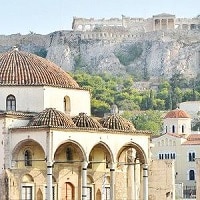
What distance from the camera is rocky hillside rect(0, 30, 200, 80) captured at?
14562 cm

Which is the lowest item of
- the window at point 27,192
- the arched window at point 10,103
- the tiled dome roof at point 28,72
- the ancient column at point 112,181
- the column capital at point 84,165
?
the window at point 27,192

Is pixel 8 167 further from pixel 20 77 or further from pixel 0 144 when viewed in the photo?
pixel 20 77

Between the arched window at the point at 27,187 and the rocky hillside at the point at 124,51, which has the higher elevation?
the rocky hillside at the point at 124,51

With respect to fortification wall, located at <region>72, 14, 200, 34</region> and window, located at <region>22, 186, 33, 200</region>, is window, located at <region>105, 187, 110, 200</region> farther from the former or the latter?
fortification wall, located at <region>72, 14, 200, 34</region>

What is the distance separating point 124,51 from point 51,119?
106570 millimetres

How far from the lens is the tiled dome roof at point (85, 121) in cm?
4666

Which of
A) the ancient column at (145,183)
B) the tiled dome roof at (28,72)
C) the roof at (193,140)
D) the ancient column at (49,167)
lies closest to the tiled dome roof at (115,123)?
the ancient column at (145,183)

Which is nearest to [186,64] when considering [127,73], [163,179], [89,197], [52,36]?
[127,73]

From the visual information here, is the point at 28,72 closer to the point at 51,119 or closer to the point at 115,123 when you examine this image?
the point at 51,119

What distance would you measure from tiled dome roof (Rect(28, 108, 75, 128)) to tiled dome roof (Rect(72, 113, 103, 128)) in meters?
0.87

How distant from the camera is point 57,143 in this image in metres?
44.3

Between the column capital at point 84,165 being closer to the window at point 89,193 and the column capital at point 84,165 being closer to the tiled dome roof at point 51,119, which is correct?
the tiled dome roof at point 51,119

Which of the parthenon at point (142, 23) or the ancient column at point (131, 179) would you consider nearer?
the ancient column at point (131, 179)

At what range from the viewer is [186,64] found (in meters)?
146
